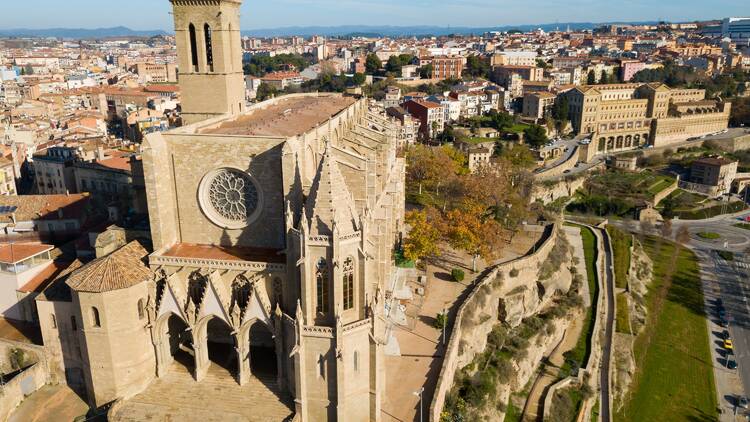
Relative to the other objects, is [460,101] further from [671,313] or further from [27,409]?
[27,409]

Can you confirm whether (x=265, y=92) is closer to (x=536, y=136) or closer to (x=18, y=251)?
(x=536, y=136)

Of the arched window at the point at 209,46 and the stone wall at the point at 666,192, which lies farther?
the stone wall at the point at 666,192

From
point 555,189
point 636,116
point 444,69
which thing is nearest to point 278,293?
point 555,189

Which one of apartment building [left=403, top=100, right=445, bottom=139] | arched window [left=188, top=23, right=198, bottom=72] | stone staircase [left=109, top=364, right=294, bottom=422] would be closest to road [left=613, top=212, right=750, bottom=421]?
stone staircase [left=109, top=364, right=294, bottom=422]

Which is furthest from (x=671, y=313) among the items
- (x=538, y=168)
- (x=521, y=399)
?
(x=538, y=168)

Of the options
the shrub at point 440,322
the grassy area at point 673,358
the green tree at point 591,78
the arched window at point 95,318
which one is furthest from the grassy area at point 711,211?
the arched window at point 95,318

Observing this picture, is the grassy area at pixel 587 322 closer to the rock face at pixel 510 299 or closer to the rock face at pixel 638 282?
the rock face at pixel 510 299

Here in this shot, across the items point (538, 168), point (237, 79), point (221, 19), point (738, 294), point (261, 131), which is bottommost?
point (738, 294)
